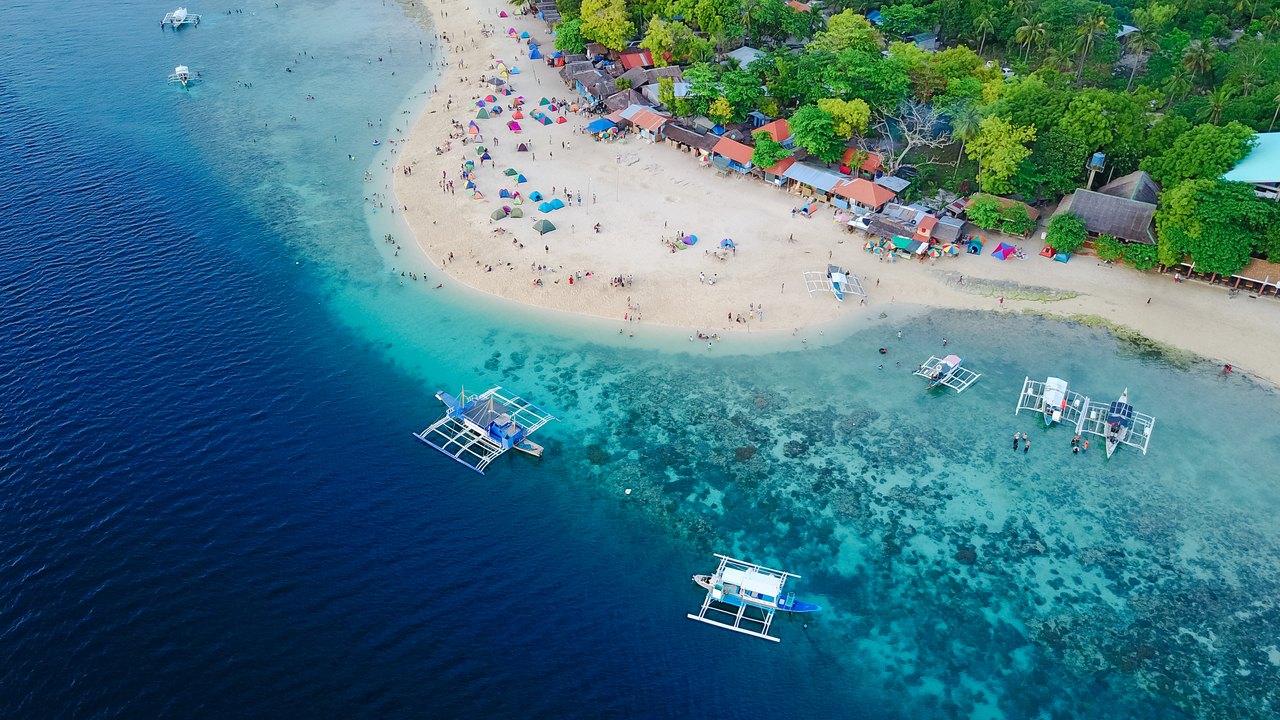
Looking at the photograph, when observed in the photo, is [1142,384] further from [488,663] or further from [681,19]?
[681,19]

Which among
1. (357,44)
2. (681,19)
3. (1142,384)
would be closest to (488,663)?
(1142,384)

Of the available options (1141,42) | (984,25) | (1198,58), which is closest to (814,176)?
(984,25)

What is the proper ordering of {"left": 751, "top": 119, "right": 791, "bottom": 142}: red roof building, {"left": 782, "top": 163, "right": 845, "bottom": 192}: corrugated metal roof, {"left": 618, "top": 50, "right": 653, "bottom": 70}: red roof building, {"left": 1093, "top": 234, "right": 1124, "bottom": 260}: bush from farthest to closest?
{"left": 618, "top": 50, "right": 653, "bottom": 70}: red roof building, {"left": 751, "top": 119, "right": 791, "bottom": 142}: red roof building, {"left": 782, "top": 163, "right": 845, "bottom": 192}: corrugated metal roof, {"left": 1093, "top": 234, "right": 1124, "bottom": 260}: bush

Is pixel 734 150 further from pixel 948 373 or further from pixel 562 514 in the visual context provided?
pixel 562 514

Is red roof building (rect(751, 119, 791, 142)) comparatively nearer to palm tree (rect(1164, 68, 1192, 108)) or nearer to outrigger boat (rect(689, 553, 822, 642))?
palm tree (rect(1164, 68, 1192, 108))

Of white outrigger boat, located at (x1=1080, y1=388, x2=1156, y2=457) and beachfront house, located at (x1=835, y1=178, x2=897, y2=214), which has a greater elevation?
beachfront house, located at (x1=835, y1=178, x2=897, y2=214)

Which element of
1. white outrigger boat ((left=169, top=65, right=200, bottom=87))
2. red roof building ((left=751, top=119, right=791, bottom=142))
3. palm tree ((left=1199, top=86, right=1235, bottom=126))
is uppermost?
palm tree ((left=1199, top=86, right=1235, bottom=126))

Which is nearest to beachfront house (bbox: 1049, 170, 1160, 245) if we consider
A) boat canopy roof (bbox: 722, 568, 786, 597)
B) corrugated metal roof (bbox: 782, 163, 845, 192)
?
corrugated metal roof (bbox: 782, 163, 845, 192)

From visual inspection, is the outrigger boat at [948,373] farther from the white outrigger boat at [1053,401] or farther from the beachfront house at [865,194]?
the beachfront house at [865,194]
